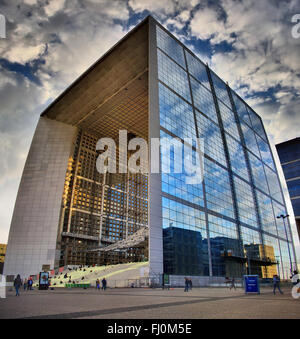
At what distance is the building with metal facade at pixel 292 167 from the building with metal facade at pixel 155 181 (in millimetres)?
4028

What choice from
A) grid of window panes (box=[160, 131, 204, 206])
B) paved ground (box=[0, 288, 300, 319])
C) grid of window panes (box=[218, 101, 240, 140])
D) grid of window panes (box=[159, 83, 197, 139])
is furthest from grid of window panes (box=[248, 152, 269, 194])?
paved ground (box=[0, 288, 300, 319])

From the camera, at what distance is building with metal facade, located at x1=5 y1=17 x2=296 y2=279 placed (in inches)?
1541

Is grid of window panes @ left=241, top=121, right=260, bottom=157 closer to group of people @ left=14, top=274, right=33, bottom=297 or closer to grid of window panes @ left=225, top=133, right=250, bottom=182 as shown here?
grid of window panes @ left=225, top=133, right=250, bottom=182

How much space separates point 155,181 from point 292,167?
2532 inches

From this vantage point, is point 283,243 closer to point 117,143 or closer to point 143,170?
point 143,170

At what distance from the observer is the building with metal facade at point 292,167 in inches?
3056

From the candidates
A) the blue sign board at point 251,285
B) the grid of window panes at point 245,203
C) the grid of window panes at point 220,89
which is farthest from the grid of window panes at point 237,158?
the blue sign board at point 251,285

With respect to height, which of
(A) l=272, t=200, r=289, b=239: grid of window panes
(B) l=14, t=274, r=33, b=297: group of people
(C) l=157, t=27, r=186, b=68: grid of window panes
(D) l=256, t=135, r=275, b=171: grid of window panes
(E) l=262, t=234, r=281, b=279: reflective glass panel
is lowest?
(B) l=14, t=274, r=33, b=297: group of people

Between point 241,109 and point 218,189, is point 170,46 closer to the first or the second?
point 218,189

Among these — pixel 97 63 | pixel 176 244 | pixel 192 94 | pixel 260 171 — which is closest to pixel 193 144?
pixel 192 94

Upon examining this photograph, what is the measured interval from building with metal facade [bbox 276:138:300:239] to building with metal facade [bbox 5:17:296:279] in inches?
159

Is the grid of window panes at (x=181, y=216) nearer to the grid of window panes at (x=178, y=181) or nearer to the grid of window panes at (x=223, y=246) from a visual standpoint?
the grid of window panes at (x=178, y=181)

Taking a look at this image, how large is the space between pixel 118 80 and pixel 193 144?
80.7ft

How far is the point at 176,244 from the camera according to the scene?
3512 cm
